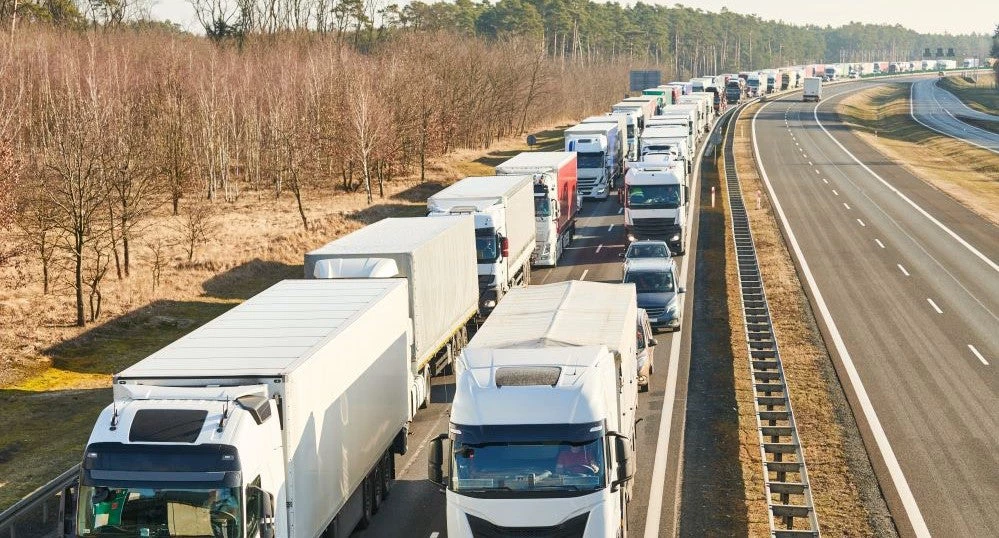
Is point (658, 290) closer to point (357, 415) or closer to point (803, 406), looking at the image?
point (803, 406)

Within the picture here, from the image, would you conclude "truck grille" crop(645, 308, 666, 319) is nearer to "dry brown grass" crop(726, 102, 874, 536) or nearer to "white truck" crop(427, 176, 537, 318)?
"dry brown grass" crop(726, 102, 874, 536)

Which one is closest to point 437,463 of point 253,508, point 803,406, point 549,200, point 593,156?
point 253,508

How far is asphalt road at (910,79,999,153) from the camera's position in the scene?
10734cm

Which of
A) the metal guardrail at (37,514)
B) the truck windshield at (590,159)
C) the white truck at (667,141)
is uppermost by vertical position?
the white truck at (667,141)

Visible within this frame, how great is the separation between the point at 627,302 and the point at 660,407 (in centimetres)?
457

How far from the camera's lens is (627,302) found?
858 inches

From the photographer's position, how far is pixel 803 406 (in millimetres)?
25734

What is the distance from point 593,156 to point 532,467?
4972 cm

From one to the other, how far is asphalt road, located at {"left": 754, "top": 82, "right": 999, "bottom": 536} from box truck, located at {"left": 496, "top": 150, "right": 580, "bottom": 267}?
9.95m

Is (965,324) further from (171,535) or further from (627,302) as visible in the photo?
(171,535)

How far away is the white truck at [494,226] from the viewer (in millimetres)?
34125

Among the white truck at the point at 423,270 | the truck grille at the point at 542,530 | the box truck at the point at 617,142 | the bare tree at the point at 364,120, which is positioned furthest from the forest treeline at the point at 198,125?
the truck grille at the point at 542,530

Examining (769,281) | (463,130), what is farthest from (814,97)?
(769,281)

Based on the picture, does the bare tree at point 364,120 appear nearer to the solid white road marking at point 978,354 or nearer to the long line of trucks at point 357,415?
the solid white road marking at point 978,354
